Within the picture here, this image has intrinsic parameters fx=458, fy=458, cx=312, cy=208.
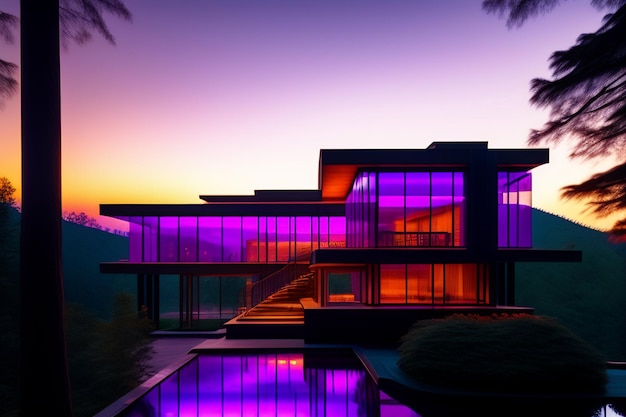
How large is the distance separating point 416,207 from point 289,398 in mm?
12048

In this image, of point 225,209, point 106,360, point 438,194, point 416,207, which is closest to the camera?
point 106,360

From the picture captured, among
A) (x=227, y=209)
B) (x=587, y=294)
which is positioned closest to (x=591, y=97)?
(x=227, y=209)

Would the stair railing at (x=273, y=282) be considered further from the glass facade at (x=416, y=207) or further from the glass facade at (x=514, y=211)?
the glass facade at (x=514, y=211)

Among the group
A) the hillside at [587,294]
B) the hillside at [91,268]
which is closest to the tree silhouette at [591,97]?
the hillside at [587,294]

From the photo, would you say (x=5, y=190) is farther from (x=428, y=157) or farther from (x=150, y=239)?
(x=428, y=157)

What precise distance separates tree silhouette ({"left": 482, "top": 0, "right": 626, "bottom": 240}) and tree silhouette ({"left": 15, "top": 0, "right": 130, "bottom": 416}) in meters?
7.07

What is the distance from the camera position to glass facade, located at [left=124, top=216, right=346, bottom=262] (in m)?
31.2

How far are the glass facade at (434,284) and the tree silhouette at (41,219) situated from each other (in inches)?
619

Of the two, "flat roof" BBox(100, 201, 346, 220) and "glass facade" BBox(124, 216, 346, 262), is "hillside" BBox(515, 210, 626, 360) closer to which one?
"flat roof" BBox(100, 201, 346, 220)

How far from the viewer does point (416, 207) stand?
21.2 m

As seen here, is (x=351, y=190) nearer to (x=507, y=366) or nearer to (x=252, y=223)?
(x=252, y=223)

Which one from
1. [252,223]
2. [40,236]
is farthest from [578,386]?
[252,223]

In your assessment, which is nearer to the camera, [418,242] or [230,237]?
[418,242]

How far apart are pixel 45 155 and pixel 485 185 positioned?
18262mm
